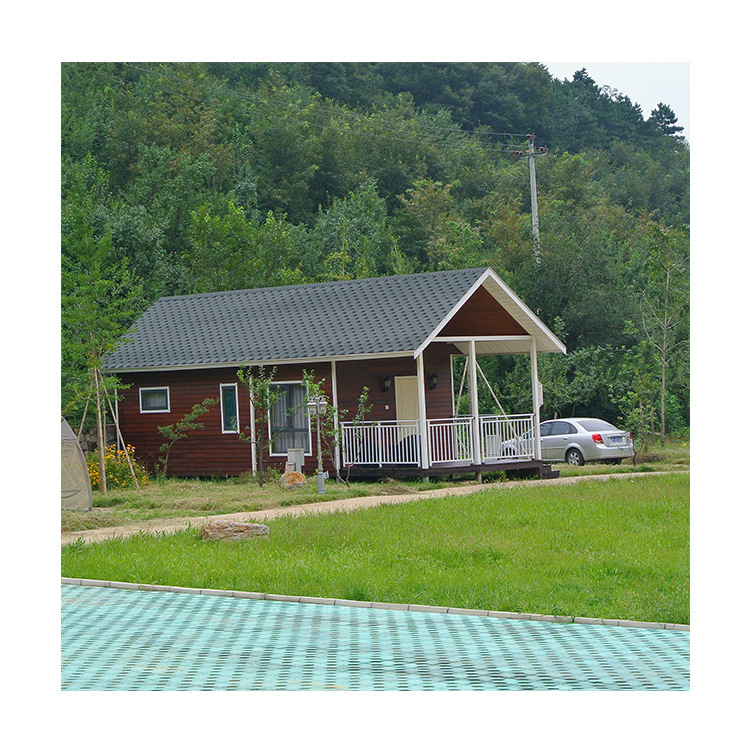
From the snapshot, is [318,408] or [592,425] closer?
[318,408]

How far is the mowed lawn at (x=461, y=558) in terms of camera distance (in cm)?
982

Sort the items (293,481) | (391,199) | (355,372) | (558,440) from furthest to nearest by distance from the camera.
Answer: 1. (391,199)
2. (558,440)
3. (355,372)
4. (293,481)

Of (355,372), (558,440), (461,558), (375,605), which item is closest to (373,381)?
(355,372)

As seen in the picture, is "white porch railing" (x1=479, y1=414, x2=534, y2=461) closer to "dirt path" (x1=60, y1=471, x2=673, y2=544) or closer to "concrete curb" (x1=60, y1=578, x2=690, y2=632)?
"dirt path" (x1=60, y1=471, x2=673, y2=544)

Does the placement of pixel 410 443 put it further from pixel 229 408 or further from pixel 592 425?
pixel 592 425

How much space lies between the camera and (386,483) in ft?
70.8

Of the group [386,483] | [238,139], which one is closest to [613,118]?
[238,139]

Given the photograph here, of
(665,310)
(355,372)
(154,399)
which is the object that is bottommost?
(154,399)

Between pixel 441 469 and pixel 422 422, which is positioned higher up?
pixel 422 422

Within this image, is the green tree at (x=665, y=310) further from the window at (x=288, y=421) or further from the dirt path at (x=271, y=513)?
the window at (x=288, y=421)

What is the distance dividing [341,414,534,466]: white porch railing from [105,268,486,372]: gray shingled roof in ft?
5.62

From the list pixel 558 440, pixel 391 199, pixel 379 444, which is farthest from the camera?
pixel 391 199

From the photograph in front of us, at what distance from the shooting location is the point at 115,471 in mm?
23469

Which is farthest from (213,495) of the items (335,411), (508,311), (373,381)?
(508,311)
